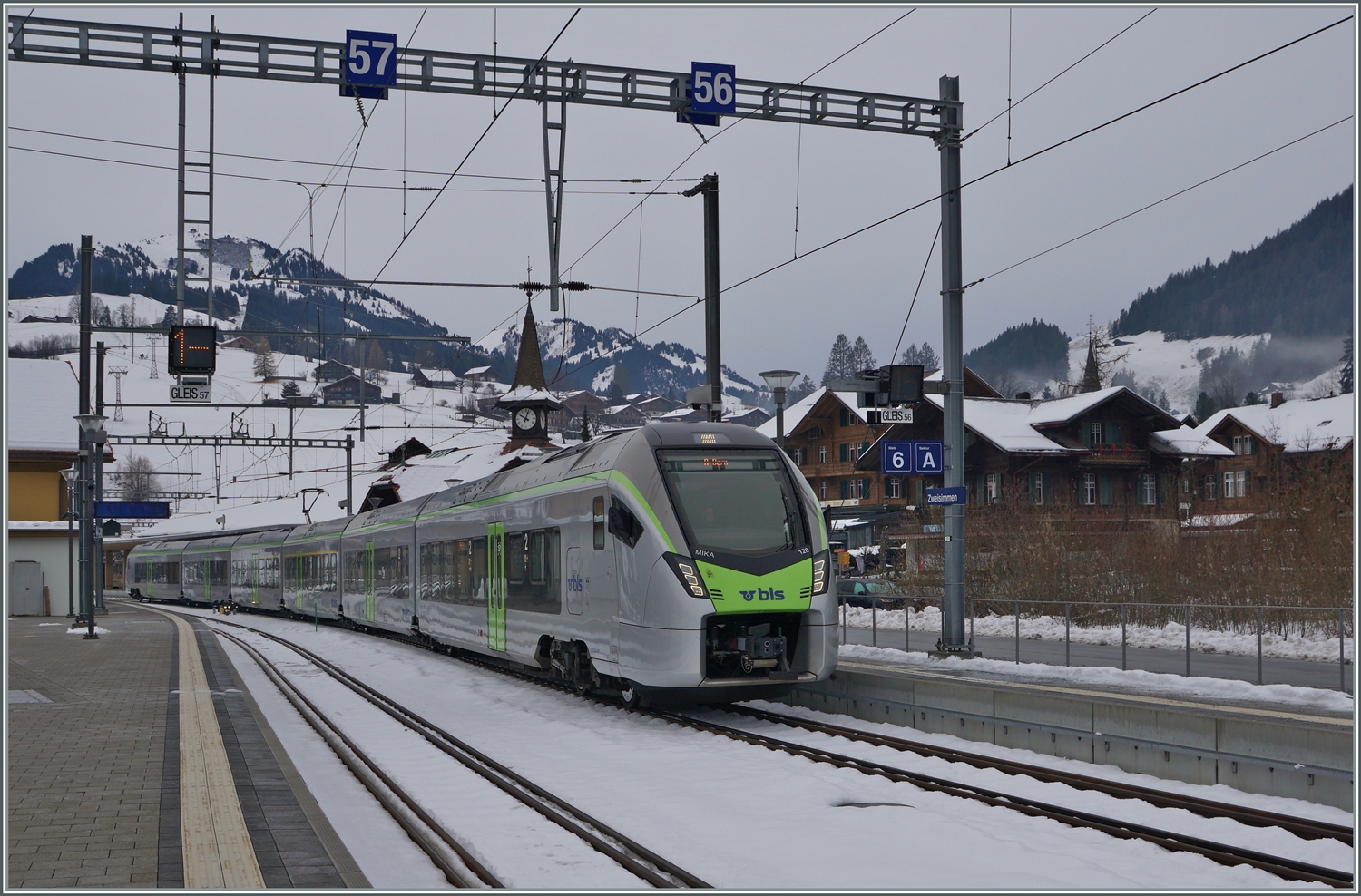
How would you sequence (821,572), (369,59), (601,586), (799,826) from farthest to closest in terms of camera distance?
(369,59), (601,586), (821,572), (799,826)

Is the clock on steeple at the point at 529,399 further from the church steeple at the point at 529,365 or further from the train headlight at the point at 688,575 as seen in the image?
the train headlight at the point at 688,575

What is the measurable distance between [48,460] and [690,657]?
4524 cm

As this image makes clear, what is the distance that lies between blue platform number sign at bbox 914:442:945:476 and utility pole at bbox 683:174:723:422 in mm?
3506

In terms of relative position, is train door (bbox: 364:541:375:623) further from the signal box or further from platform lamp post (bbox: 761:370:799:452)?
platform lamp post (bbox: 761:370:799:452)

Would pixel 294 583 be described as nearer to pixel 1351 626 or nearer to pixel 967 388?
pixel 1351 626

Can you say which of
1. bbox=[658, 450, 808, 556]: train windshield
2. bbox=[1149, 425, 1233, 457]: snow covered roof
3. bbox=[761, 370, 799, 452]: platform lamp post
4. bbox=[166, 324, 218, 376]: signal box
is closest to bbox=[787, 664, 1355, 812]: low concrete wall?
bbox=[658, 450, 808, 556]: train windshield

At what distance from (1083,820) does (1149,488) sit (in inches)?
2167

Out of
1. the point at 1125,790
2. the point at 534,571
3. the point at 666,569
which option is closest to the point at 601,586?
the point at 666,569

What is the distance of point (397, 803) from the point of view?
10438mm

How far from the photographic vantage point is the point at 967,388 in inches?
2852

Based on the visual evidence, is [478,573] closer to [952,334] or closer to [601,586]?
[601,586]

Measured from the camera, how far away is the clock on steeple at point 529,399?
215ft

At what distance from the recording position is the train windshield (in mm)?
14242

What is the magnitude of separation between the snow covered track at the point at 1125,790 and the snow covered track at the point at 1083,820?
618 millimetres
